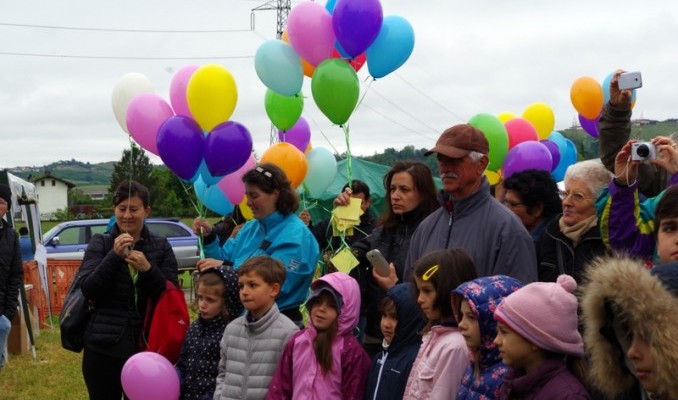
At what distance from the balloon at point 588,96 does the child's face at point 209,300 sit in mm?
4405

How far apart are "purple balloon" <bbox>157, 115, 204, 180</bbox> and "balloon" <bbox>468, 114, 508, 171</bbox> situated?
96.2 inches

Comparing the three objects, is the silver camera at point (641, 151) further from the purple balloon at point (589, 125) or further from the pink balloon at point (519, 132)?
the purple balloon at point (589, 125)

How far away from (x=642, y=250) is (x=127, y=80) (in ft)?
12.1

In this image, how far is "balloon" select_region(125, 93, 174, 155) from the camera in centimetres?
494

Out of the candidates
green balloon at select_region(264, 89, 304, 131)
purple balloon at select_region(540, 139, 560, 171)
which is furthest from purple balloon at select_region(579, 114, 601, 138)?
green balloon at select_region(264, 89, 304, 131)

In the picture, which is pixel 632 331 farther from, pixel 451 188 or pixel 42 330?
pixel 42 330

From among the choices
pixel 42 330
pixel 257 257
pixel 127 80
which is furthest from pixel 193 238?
pixel 257 257

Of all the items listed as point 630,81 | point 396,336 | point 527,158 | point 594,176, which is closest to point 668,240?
point 630,81

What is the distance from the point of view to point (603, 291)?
2.12 metres

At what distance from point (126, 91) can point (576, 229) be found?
3.25 metres

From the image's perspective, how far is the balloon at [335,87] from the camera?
4875mm

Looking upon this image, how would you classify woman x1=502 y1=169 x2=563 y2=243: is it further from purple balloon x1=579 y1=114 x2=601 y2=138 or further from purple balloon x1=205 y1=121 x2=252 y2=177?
purple balloon x1=579 y1=114 x2=601 y2=138

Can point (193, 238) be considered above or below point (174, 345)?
below

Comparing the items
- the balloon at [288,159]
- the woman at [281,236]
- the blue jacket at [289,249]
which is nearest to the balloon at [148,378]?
the woman at [281,236]
